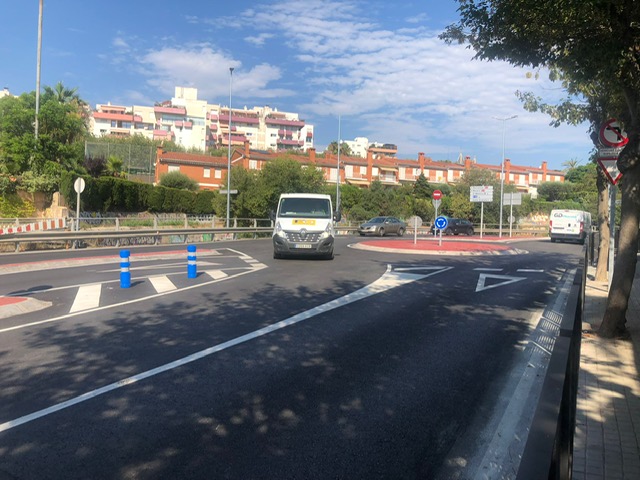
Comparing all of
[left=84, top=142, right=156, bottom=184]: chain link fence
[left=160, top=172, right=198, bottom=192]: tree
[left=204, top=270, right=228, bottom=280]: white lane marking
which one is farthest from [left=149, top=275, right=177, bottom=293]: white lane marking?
[left=84, top=142, right=156, bottom=184]: chain link fence

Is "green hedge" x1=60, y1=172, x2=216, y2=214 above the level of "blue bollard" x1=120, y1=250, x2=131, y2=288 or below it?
above

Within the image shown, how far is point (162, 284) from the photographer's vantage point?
1218 centimetres

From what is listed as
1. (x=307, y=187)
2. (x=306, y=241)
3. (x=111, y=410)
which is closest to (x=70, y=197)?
(x=307, y=187)

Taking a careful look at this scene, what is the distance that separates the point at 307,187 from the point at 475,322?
1333 inches

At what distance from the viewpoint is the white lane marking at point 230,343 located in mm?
4516

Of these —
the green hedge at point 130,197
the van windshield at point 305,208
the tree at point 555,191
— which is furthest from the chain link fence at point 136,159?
the tree at point 555,191

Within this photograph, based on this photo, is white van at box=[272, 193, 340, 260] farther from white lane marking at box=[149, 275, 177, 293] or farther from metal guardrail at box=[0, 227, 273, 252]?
metal guardrail at box=[0, 227, 273, 252]

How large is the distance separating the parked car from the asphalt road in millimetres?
29945

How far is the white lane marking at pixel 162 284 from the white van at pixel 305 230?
4.89 m

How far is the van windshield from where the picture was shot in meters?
17.9

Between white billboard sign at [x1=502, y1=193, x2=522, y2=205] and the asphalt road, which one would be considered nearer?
the asphalt road

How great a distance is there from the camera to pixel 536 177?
115 meters

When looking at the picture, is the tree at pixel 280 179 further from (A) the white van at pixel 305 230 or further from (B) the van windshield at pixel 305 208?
(A) the white van at pixel 305 230

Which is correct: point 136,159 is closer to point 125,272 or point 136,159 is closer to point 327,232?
point 327,232
